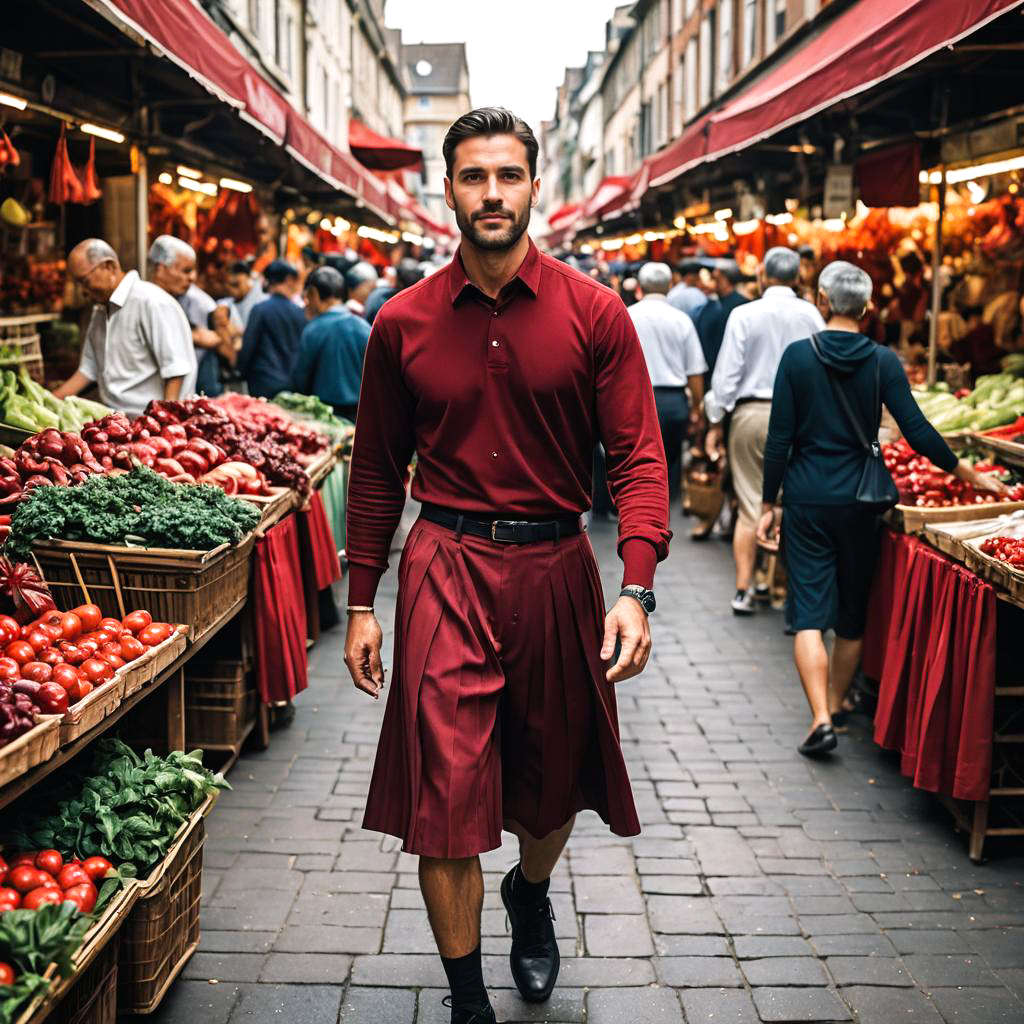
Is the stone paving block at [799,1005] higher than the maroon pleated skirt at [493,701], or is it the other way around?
the maroon pleated skirt at [493,701]

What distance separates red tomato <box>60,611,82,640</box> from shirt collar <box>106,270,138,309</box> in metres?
3.20

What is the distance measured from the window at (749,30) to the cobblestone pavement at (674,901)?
793 inches

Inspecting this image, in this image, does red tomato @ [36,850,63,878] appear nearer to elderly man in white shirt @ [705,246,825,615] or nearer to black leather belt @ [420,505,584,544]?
black leather belt @ [420,505,584,544]

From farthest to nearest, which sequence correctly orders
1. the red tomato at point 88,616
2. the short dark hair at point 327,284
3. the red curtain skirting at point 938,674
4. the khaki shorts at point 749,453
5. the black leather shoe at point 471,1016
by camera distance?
the short dark hair at point 327,284
the khaki shorts at point 749,453
the red curtain skirting at point 938,674
the red tomato at point 88,616
the black leather shoe at point 471,1016

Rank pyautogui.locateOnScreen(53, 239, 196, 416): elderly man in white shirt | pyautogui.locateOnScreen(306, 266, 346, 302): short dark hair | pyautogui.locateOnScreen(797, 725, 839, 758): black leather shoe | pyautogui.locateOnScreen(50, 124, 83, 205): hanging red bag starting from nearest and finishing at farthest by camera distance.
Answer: pyautogui.locateOnScreen(797, 725, 839, 758): black leather shoe, pyautogui.locateOnScreen(53, 239, 196, 416): elderly man in white shirt, pyautogui.locateOnScreen(50, 124, 83, 205): hanging red bag, pyautogui.locateOnScreen(306, 266, 346, 302): short dark hair

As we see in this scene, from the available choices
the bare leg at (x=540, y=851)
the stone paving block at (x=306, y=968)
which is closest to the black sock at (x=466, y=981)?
the bare leg at (x=540, y=851)

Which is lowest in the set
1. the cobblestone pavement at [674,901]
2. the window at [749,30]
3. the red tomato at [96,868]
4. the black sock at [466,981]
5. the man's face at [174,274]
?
the cobblestone pavement at [674,901]

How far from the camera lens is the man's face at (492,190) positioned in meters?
3.32

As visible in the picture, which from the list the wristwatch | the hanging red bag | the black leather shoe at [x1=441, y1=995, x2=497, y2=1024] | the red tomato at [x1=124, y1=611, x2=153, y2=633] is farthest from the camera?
the hanging red bag

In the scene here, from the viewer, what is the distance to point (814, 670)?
20.0ft

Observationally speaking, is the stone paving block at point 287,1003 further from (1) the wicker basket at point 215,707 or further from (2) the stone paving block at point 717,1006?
(1) the wicker basket at point 215,707

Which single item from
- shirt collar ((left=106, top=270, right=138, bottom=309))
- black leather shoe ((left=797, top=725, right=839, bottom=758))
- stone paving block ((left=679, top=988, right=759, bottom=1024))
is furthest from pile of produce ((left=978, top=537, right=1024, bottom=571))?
shirt collar ((left=106, top=270, right=138, bottom=309))

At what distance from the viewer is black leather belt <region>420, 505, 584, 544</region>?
341 centimetres

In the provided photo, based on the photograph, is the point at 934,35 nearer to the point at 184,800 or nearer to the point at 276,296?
the point at 184,800
